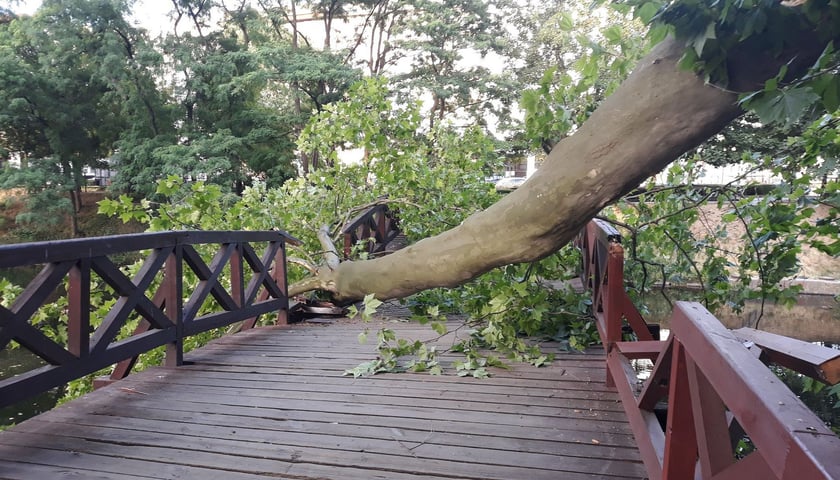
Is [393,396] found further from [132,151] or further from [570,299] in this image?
[132,151]

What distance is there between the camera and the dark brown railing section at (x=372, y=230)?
7.17m

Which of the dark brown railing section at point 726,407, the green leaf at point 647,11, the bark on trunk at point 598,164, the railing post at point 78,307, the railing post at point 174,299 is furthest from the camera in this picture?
the railing post at point 174,299

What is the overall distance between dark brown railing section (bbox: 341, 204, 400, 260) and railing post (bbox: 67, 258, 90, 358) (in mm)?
4042

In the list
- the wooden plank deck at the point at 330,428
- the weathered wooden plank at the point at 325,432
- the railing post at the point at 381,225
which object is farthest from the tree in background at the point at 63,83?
the weathered wooden plank at the point at 325,432

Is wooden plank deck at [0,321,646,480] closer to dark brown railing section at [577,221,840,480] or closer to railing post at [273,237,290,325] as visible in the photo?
dark brown railing section at [577,221,840,480]

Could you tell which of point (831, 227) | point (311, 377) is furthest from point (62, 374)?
point (831, 227)

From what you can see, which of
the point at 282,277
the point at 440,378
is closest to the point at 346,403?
the point at 440,378

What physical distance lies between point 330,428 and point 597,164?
5.77ft

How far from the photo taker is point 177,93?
19906 mm

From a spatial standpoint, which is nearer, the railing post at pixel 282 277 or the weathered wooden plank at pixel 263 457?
the weathered wooden plank at pixel 263 457

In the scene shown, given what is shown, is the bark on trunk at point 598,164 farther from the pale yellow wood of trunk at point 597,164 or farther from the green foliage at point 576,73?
the green foliage at point 576,73

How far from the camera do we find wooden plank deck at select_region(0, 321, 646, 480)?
92.1 inches

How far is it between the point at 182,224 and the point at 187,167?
550 inches

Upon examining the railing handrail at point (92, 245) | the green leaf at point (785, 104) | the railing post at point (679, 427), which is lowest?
the railing post at point (679, 427)
